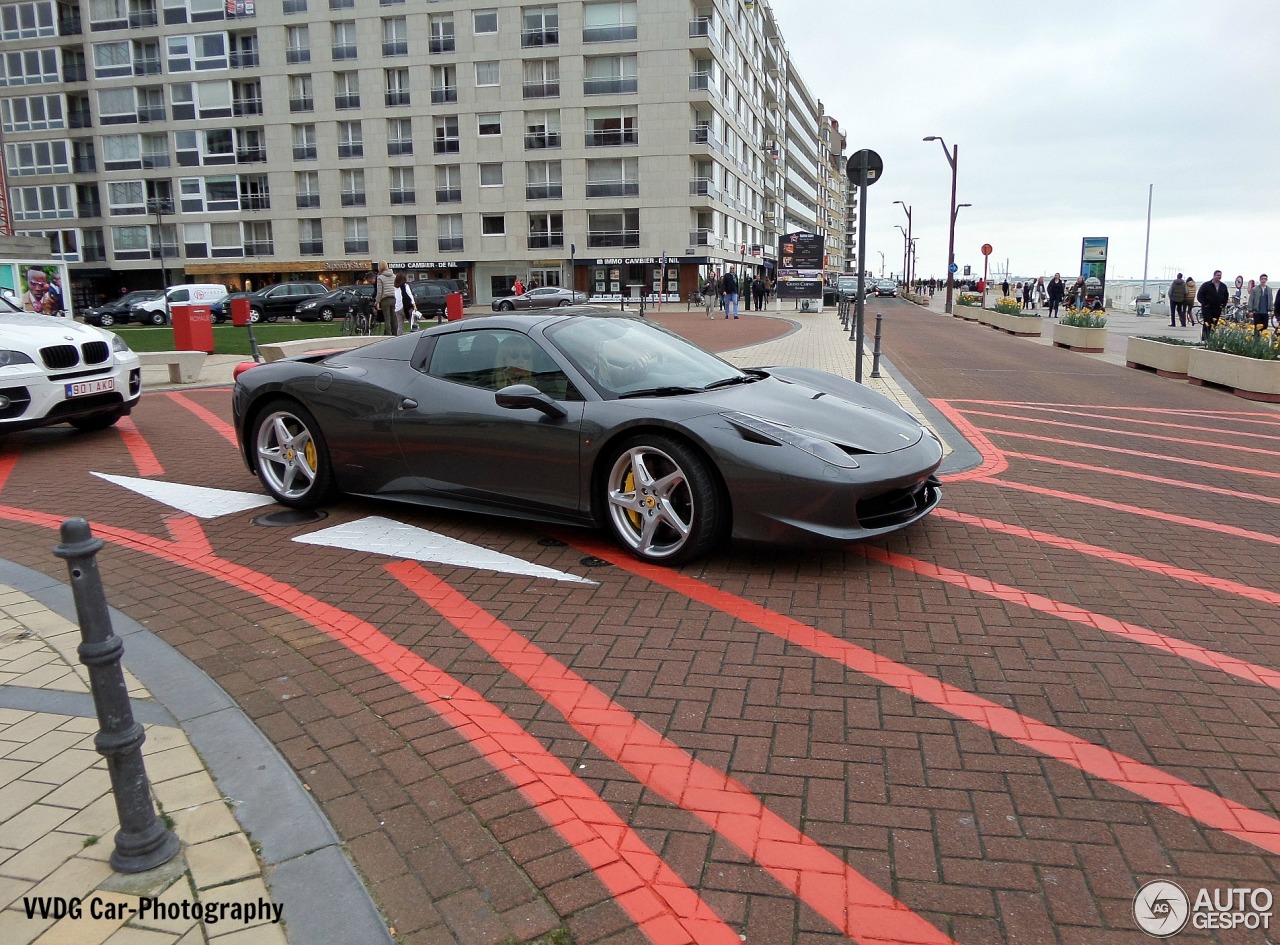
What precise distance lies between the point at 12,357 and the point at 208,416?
9.08 feet

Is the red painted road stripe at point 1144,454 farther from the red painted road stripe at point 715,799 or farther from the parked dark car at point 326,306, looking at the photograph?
the parked dark car at point 326,306

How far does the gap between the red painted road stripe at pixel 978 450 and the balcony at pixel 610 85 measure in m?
47.1

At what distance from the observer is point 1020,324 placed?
1075 inches

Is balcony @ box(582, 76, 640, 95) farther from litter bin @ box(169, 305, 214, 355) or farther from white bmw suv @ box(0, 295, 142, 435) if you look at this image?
white bmw suv @ box(0, 295, 142, 435)

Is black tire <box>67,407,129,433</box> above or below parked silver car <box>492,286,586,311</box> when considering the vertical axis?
below

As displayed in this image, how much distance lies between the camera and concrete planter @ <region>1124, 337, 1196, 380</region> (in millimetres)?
15328

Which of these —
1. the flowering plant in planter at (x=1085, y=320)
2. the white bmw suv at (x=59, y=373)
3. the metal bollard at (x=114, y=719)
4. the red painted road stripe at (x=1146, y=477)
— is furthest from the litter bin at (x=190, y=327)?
the flowering plant in planter at (x=1085, y=320)

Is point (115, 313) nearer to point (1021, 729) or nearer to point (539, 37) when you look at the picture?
point (539, 37)

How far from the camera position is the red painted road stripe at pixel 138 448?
7.85 metres

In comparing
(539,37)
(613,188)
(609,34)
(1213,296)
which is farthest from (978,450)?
(539,37)

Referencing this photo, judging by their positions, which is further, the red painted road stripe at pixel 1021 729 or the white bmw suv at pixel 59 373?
the white bmw suv at pixel 59 373

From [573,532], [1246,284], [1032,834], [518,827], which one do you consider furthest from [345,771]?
[1246,284]

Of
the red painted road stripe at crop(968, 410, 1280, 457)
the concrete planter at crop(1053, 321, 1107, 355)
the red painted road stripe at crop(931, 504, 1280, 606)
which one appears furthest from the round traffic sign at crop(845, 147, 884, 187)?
the concrete planter at crop(1053, 321, 1107, 355)

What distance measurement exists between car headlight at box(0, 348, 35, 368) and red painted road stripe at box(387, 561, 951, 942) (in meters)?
6.30
